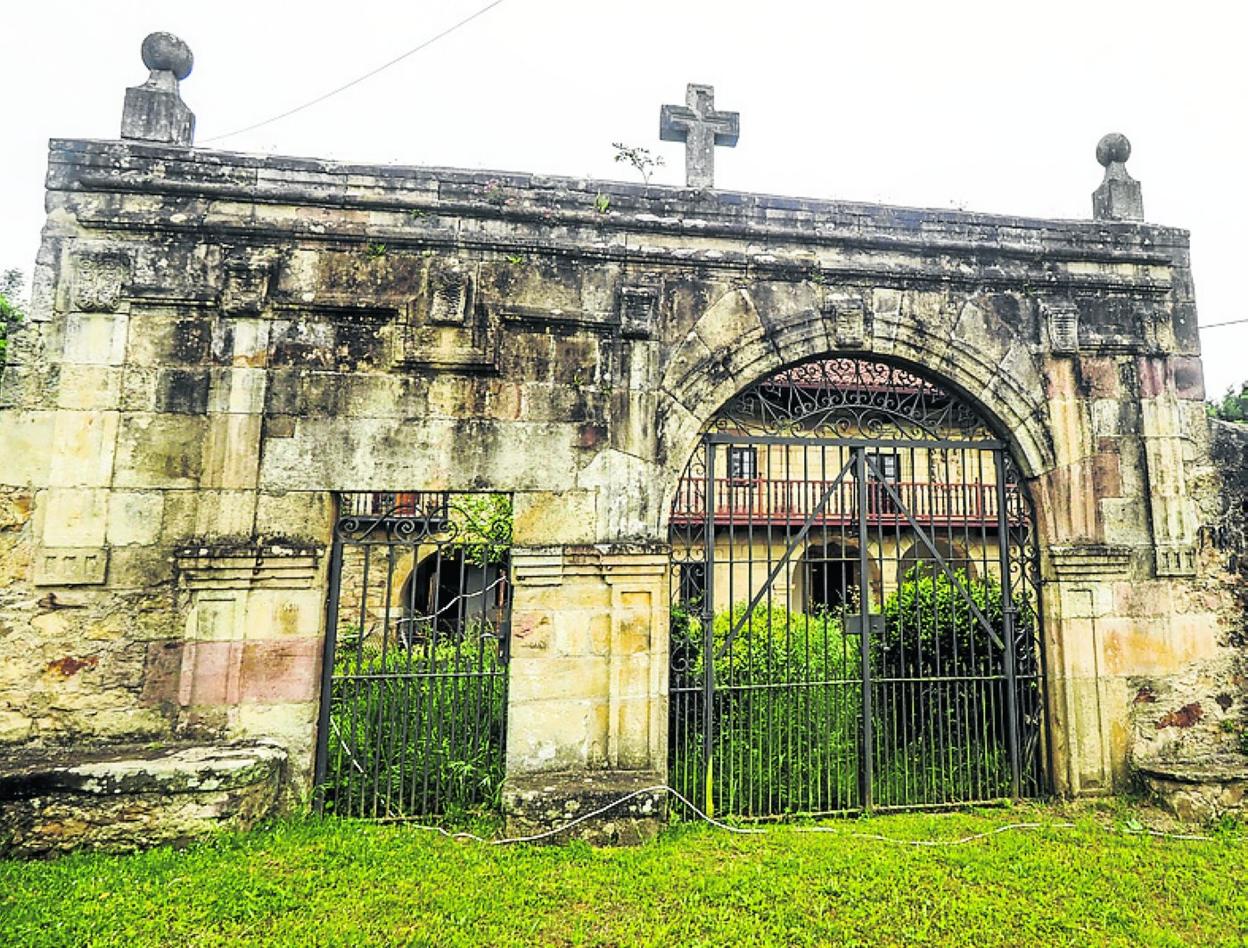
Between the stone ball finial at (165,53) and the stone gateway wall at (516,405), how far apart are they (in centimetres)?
68

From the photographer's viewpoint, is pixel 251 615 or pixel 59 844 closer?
pixel 59 844

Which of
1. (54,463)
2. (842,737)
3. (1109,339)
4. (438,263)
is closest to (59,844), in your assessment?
(54,463)

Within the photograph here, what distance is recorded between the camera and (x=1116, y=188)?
20.0ft

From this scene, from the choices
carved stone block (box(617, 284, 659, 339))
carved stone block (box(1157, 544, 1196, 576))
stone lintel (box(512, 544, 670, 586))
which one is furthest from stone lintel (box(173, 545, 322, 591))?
carved stone block (box(1157, 544, 1196, 576))

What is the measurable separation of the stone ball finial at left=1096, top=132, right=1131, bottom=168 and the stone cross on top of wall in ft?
10.6

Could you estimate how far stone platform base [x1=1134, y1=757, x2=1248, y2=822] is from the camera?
4.89 metres

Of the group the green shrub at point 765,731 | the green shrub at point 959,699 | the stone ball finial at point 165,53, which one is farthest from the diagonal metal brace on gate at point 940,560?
the stone ball finial at point 165,53

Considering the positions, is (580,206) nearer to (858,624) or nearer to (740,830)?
(858,624)

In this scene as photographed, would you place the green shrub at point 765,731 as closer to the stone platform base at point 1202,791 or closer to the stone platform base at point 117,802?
the stone platform base at point 1202,791

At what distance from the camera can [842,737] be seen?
5.45m

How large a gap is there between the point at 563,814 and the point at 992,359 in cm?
452

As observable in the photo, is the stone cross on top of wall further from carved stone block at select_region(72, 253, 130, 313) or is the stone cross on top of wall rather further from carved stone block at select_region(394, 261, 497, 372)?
carved stone block at select_region(72, 253, 130, 313)

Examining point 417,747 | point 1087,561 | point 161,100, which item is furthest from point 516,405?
point 1087,561

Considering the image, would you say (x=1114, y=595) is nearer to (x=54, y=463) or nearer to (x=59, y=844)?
(x=59, y=844)
